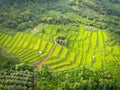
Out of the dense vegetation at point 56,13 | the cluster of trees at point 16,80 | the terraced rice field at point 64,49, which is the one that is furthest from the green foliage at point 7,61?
the dense vegetation at point 56,13

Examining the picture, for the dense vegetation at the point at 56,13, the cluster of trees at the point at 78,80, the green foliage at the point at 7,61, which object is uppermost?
the dense vegetation at the point at 56,13

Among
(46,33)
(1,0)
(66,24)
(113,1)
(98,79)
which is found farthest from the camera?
(113,1)

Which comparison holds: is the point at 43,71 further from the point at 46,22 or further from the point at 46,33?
the point at 46,22

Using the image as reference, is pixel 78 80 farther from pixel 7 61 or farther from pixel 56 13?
pixel 56 13

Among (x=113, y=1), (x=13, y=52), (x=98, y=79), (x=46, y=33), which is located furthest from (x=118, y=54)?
(x=113, y=1)

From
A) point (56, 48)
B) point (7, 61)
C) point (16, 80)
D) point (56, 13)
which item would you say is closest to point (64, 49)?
point (56, 48)

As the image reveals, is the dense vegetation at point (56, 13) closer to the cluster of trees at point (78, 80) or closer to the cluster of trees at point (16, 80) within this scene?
the cluster of trees at point (78, 80)

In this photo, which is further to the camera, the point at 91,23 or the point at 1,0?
the point at 1,0

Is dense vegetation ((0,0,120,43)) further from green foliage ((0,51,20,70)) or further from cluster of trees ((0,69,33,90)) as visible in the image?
cluster of trees ((0,69,33,90))
